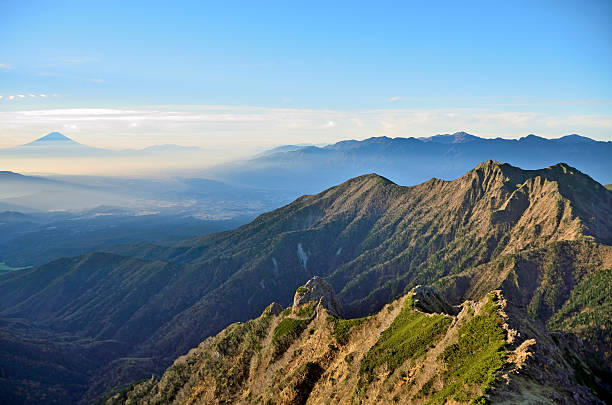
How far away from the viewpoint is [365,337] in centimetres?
6288

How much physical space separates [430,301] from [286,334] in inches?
1261

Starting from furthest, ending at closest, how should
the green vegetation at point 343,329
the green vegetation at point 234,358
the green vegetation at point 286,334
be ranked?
the green vegetation at point 234,358 → the green vegetation at point 286,334 → the green vegetation at point 343,329

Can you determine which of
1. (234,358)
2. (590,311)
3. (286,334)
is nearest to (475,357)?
(286,334)

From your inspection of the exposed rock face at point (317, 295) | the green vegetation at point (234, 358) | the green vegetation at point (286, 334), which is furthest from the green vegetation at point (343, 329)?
the green vegetation at point (234, 358)

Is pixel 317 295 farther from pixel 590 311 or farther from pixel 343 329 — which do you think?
pixel 590 311

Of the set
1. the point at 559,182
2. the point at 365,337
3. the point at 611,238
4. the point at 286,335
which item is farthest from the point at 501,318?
the point at 559,182

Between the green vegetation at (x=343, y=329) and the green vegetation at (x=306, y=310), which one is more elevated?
the green vegetation at (x=343, y=329)

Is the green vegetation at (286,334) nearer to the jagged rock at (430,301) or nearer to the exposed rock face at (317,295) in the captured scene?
the exposed rock face at (317,295)

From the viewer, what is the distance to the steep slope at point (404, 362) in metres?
35.2

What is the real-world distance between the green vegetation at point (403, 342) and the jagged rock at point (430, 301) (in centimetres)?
494

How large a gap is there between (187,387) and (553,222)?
184315 mm

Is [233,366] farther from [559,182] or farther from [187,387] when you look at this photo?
[559,182]

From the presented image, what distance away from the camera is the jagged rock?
64875 mm

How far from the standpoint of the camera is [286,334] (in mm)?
80188
